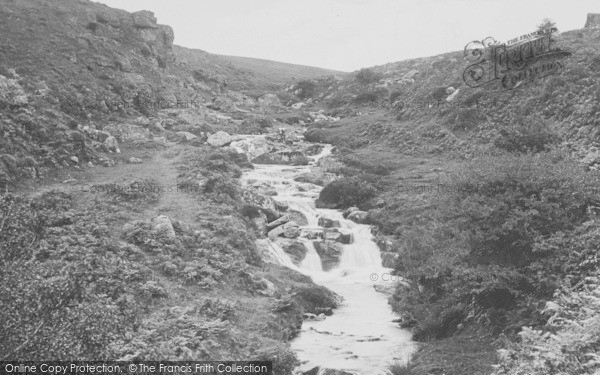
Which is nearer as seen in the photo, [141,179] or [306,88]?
[141,179]

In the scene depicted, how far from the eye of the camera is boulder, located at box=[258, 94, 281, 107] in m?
67.5

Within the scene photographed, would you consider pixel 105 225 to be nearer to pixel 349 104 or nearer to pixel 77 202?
pixel 77 202

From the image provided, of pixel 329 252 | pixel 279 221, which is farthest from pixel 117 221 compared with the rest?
pixel 329 252

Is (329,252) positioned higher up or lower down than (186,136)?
lower down

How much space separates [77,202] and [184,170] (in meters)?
Result: 9.11

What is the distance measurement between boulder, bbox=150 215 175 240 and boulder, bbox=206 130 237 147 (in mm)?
21630

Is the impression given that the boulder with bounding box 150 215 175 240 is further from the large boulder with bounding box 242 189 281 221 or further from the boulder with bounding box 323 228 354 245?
the boulder with bounding box 323 228 354 245

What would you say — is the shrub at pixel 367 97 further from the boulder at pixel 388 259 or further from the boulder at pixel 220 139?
the boulder at pixel 388 259

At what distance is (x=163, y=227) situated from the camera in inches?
787

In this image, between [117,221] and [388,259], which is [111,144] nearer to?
[117,221]

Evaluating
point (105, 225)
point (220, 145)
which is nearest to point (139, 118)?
point (220, 145)

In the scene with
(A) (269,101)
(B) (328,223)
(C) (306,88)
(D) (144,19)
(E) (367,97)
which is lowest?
(B) (328,223)

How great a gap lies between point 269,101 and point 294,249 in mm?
46789

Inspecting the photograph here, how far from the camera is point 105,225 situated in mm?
19266
